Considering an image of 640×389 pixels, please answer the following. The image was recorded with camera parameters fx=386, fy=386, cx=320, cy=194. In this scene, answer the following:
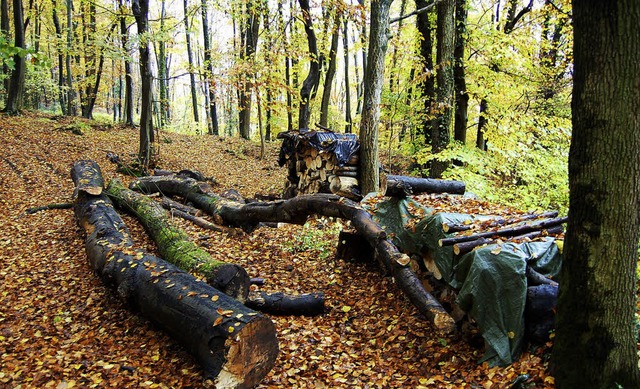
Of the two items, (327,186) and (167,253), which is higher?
(327,186)

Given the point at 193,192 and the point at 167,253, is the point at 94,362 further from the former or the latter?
the point at 193,192

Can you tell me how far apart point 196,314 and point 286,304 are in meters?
1.63

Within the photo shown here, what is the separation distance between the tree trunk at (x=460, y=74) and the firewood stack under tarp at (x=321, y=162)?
14.4 feet

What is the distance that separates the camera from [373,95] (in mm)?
8648

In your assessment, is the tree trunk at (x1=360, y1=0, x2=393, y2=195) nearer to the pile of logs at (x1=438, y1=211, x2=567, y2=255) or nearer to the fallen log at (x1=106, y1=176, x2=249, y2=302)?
the pile of logs at (x1=438, y1=211, x2=567, y2=255)

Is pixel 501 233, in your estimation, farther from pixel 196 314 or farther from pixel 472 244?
pixel 196 314

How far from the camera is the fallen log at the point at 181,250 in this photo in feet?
16.4

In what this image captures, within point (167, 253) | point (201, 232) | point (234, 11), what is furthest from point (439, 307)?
point (234, 11)

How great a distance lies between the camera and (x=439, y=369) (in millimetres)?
4062

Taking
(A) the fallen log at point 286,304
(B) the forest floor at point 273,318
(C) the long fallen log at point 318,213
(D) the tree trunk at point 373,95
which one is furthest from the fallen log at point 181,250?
(D) the tree trunk at point 373,95

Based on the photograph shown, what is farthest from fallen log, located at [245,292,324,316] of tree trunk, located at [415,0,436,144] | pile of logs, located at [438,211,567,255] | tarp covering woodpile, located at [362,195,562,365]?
tree trunk, located at [415,0,436,144]

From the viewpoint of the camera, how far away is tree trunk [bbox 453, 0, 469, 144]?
39.3 feet

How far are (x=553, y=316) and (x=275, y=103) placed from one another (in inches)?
545

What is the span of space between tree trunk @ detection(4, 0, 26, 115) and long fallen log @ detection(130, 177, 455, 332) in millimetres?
9559
